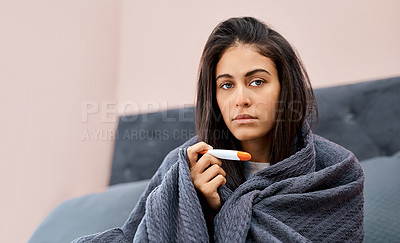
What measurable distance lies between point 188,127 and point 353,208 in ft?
2.66

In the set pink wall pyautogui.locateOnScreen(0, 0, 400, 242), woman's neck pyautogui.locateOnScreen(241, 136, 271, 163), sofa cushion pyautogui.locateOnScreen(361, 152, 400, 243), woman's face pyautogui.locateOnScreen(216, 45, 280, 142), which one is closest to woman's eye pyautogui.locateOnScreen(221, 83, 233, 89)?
woman's face pyautogui.locateOnScreen(216, 45, 280, 142)

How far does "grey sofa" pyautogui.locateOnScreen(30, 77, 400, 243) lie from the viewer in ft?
3.30

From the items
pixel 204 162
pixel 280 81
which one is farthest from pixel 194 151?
pixel 280 81

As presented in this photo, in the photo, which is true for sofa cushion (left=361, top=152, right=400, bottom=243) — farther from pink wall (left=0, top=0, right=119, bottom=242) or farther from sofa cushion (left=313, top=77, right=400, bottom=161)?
pink wall (left=0, top=0, right=119, bottom=242)

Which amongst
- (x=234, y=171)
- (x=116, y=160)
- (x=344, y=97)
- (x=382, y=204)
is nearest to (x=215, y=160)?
(x=234, y=171)

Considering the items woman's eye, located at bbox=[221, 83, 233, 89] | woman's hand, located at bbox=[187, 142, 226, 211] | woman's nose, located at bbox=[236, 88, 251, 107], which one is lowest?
woman's hand, located at bbox=[187, 142, 226, 211]

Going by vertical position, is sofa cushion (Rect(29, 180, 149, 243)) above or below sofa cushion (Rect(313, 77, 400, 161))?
below

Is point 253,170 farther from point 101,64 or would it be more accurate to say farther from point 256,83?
point 101,64

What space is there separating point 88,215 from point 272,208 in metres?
0.64

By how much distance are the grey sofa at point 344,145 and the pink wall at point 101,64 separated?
87 mm

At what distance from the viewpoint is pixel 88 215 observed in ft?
3.82

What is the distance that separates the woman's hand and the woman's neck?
136 mm

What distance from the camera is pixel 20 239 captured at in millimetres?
1253

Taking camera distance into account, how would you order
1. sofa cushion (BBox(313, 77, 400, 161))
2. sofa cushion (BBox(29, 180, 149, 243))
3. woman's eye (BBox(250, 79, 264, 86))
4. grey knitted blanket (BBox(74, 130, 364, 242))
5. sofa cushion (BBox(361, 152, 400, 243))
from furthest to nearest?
sofa cushion (BBox(313, 77, 400, 161))
sofa cushion (BBox(29, 180, 149, 243))
sofa cushion (BBox(361, 152, 400, 243))
woman's eye (BBox(250, 79, 264, 86))
grey knitted blanket (BBox(74, 130, 364, 242))
